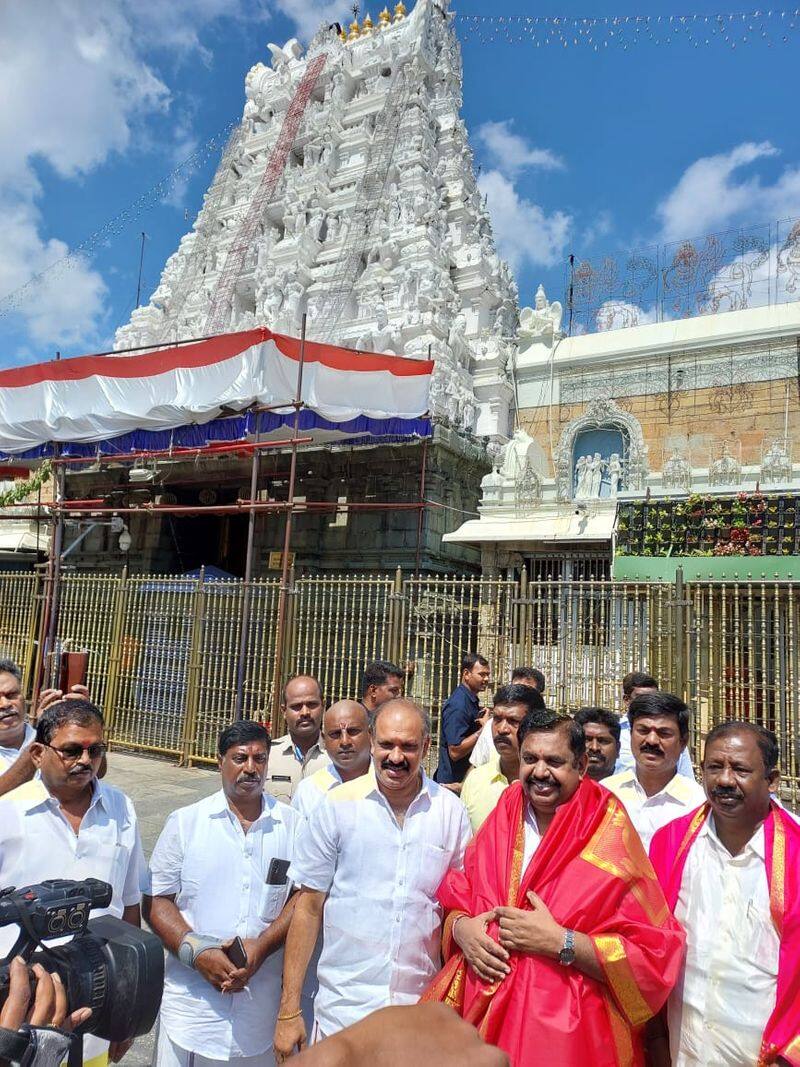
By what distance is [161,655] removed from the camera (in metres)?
10.1

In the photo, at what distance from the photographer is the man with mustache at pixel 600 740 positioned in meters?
3.81

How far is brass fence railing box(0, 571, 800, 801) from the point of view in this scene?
7.48 meters

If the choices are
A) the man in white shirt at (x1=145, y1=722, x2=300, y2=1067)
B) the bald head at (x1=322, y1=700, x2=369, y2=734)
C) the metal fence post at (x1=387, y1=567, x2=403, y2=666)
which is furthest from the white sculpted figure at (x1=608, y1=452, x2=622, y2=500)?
the man in white shirt at (x1=145, y1=722, x2=300, y2=1067)

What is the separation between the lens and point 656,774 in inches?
128

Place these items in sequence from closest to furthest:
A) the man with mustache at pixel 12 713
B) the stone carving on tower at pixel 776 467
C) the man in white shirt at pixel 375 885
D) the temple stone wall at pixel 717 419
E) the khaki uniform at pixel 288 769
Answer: the man in white shirt at pixel 375 885
the man with mustache at pixel 12 713
the khaki uniform at pixel 288 769
the stone carving on tower at pixel 776 467
the temple stone wall at pixel 717 419

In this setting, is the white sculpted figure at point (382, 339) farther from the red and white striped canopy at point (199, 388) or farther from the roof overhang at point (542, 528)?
the roof overhang at point (542, 528)

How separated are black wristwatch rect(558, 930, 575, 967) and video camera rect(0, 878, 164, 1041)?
1058 millimetres

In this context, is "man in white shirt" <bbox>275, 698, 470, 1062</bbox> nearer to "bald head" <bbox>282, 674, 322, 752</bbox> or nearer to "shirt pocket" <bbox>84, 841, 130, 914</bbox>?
"shirt pocket" <bbox>84, 841, 130, 914</bbox>

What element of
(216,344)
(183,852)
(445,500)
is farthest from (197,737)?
(183,852)

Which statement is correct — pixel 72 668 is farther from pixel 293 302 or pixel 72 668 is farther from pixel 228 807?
pixel 293 302

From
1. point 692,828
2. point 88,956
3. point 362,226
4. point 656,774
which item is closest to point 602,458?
point 362,226

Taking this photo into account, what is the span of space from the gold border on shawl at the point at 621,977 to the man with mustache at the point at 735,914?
23 cm

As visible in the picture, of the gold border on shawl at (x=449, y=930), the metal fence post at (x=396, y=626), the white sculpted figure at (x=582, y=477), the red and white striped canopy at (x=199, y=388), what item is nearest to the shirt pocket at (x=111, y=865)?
the gold border on shawl at (x=449, y=930)

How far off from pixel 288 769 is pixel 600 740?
1.67m
